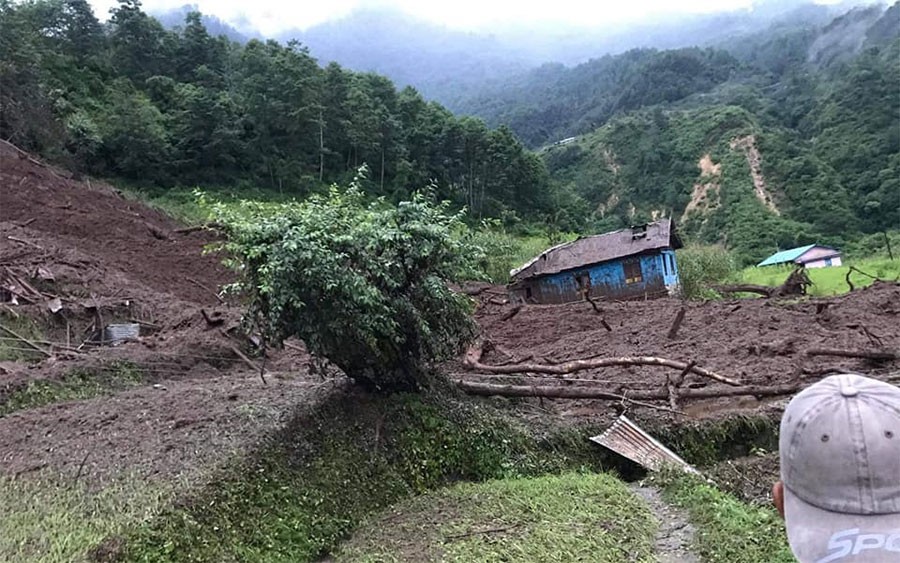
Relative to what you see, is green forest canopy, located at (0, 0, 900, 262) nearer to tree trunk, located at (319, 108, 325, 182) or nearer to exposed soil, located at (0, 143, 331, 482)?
tree trunk, located at (319, 108, 325, 182)

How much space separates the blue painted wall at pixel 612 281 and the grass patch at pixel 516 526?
72.7 feet

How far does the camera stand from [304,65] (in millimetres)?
45531

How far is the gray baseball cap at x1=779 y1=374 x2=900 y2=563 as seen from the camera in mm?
1766

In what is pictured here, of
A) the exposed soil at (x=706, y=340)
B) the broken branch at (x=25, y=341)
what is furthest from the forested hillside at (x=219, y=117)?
the broken branch at (x=25, y=341)

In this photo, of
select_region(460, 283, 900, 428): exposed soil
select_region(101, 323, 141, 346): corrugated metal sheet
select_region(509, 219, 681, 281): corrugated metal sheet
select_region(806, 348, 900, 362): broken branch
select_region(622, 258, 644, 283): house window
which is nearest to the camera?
select_region(460, 283, 900, 428): exposed soil

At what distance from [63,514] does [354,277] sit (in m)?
3.32

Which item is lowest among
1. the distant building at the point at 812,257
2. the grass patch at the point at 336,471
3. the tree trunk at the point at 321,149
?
the distant building at the point at 812,257

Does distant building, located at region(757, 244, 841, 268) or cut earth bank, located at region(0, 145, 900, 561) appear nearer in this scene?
cut earth bank, located at region(0, 145, 900, 561)

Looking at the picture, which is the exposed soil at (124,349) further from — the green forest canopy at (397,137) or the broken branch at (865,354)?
the green forest canopy at (397,137)

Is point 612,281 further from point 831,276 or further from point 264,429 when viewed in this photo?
point 264,429

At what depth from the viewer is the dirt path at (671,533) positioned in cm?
573

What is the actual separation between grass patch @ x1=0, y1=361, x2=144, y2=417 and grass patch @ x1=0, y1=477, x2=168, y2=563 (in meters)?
3.12

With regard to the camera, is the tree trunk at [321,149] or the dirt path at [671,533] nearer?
the dirt path at [671,533]

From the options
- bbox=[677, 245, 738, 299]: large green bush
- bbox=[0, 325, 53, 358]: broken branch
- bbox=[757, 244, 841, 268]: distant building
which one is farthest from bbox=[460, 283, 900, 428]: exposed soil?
bbox=[757, 244, 841, 268]: distant building
